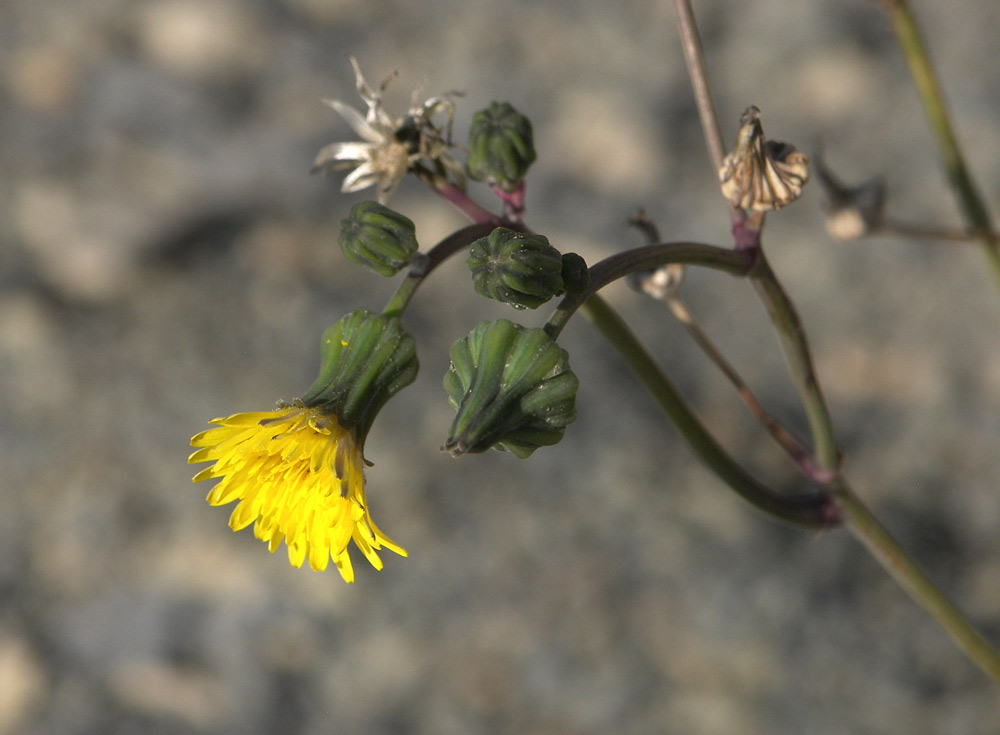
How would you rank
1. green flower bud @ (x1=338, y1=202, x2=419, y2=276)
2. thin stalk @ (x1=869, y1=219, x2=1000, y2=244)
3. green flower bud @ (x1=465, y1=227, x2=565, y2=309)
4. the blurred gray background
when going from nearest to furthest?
green flower bud @ (x1=465, y1=227, x2=565, y2=309), green flower bud @ (x1=338, y1=202, x2=419, y2=276), thin stalk @ (x1=869, y1=219, x2=1000, y2=244), the blurred gray background

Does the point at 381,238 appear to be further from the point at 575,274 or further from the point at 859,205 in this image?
the point at 859,205

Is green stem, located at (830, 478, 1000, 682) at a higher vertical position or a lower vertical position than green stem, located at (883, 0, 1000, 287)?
lower

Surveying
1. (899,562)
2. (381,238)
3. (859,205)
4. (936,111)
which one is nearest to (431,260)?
(381,238)

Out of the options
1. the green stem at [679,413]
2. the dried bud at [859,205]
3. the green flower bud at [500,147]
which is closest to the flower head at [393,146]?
the green flower bud at [500,147]

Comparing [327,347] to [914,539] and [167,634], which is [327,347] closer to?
[167,634]

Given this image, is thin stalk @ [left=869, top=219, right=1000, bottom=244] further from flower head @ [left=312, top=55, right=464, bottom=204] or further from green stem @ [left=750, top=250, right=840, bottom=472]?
flower head @ [left=312, top=55, right=464, bottom=204]

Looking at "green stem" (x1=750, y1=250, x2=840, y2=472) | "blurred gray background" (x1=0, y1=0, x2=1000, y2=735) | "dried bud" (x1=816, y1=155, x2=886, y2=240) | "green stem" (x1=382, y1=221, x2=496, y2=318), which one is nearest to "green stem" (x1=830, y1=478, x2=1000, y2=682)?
"green stem" (x1=750, y1=250, x2=840, y2=472)

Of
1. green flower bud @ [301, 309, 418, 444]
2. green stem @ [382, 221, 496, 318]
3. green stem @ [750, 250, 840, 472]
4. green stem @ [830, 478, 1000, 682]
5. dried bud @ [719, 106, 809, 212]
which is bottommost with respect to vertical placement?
green flower bud @ [301, 309, 418, 444]
